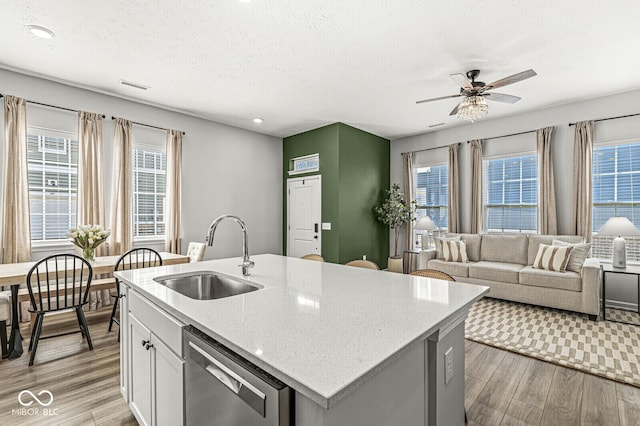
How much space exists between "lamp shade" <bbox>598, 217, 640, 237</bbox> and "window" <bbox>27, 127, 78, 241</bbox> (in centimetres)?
666

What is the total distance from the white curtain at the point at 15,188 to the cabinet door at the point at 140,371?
2.95 metres

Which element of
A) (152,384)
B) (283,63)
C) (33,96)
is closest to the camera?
(152,384)

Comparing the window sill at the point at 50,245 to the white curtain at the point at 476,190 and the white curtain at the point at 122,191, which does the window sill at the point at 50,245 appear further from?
the white curtain at the point at 476,190

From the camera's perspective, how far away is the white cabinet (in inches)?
51.3

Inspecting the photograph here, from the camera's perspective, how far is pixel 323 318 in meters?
1.18


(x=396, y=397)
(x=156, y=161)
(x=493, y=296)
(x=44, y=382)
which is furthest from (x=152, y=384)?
(x=493, y=296)

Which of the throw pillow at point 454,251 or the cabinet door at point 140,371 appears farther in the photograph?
the throw pillow at point 454,251

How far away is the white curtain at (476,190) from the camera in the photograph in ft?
17.8

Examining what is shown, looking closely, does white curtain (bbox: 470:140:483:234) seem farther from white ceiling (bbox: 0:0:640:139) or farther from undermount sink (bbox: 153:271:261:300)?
undermount sink (bbox: 153:271:261:300)

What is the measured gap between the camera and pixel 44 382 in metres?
2.33

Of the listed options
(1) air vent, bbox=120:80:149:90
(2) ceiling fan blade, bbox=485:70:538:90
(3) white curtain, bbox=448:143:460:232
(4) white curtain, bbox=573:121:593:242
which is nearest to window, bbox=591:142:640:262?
(4) white curtain, bbox=573:121:593:242

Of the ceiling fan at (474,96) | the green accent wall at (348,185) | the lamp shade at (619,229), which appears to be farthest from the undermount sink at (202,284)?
the lamp shade at (619,229)

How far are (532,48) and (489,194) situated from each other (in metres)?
2.92

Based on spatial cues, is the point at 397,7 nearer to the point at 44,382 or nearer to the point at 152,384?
the point at 152,384
